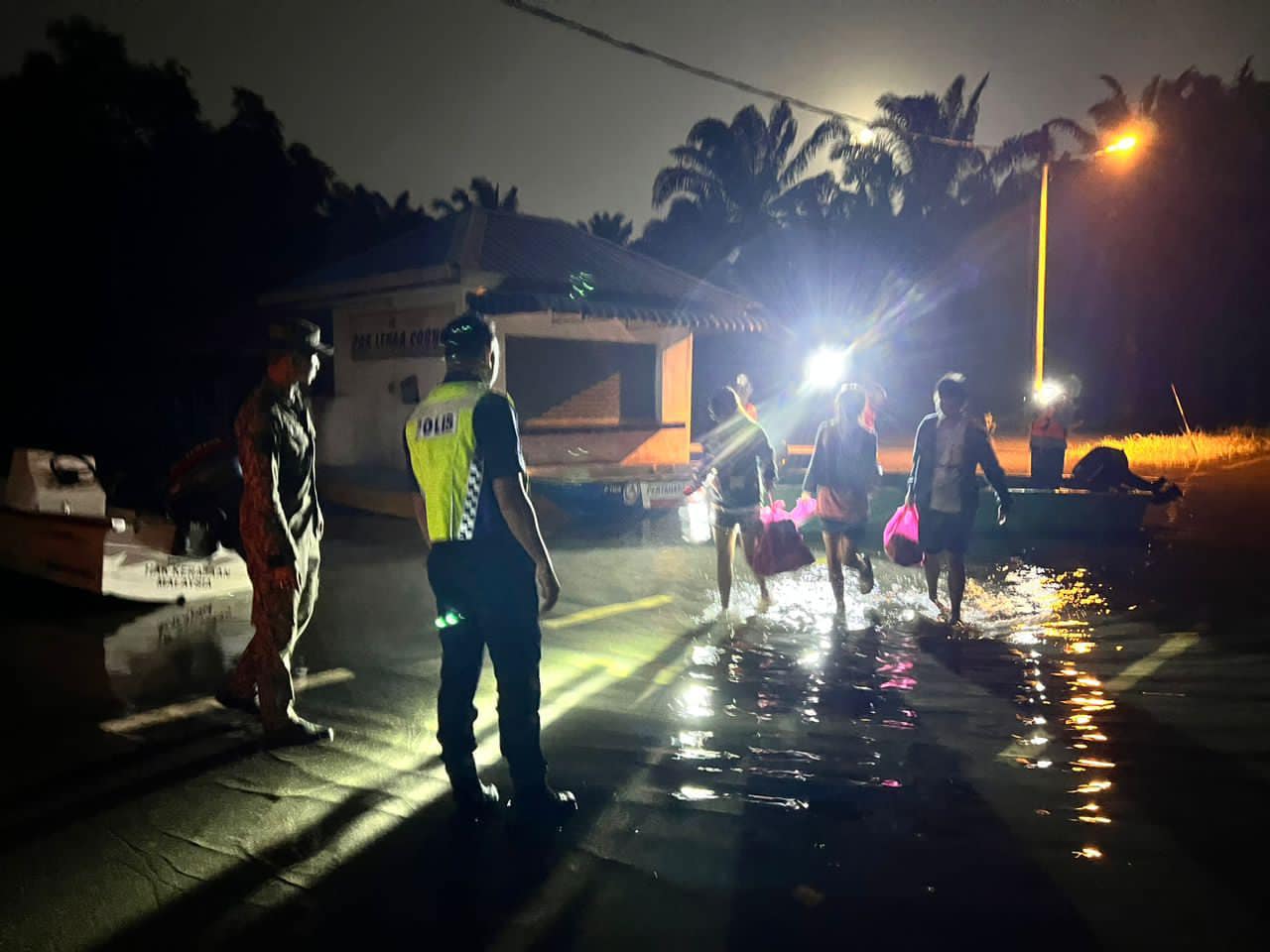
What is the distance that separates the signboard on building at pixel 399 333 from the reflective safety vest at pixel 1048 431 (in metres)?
8.49

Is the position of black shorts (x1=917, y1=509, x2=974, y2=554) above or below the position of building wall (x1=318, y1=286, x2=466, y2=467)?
below

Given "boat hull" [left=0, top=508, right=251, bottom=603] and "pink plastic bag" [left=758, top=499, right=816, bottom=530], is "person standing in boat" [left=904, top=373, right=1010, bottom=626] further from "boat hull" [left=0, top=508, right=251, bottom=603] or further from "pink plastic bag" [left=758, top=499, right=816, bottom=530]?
"boat hull" [left=0, top=508, right=251, bottom=603]

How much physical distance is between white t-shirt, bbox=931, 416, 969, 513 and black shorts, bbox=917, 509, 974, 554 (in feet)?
0.18

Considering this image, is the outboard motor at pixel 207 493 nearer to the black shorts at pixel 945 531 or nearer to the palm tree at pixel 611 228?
the black shorts at pixel 945 531

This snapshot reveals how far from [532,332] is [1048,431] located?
7978mm

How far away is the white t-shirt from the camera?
23.0 ft

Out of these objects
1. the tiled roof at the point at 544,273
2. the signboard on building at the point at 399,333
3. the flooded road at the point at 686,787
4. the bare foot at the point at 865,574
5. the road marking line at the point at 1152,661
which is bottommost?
the flooded road at the point at 686,787

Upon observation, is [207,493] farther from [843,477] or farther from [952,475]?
[952,475]

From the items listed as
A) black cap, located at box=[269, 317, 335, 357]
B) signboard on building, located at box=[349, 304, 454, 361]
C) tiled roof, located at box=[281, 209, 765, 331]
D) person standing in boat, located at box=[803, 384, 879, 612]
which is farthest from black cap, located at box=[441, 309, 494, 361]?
signboard on building, located at box=[349, 304, 454, 361]

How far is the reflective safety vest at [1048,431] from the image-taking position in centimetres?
1257

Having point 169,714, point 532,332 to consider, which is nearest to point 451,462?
point 169,714

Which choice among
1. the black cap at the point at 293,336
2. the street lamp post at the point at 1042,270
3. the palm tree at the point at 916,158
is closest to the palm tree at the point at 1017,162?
the palm tree at the point at 916,158

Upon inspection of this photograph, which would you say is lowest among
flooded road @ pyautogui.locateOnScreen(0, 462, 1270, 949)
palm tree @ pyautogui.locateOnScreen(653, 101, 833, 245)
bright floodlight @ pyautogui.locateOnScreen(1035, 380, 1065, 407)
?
flooded road @ pyautogui.locateOnScreen(0, 462, 1270, 949)

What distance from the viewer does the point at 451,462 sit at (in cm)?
369
